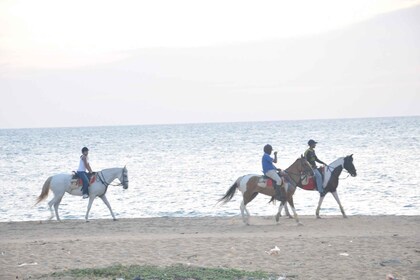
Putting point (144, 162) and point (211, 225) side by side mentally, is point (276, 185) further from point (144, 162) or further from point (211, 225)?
point (144, 162)

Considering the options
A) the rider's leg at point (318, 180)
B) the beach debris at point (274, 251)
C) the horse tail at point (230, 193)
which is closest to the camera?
the beach debris at point (274, 251)

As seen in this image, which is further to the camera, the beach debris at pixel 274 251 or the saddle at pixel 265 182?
the saddle at pixel 265 182

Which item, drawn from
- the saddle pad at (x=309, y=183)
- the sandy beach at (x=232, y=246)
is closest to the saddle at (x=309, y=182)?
the saddle pad at (x=309, y=183)

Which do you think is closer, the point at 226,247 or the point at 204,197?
the point at 226,247

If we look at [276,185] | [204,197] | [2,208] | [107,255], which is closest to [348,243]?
[276,185]

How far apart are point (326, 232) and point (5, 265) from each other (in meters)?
8.05

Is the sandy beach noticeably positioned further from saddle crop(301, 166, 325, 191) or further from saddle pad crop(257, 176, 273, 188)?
saddle pad crop(257, 176, 273, 188)

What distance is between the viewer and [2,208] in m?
26.7

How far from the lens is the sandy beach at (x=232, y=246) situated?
12.4 meters

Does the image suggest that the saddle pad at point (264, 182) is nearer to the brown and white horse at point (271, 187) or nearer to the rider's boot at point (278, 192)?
the brown and white horse at point (271, 187)

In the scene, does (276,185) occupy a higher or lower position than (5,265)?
higher

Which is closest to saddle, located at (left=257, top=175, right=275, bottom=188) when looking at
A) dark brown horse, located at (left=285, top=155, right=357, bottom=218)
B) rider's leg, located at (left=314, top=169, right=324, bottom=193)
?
dark brown horse, located at (left=285, top=155, right=357, bottom=218)

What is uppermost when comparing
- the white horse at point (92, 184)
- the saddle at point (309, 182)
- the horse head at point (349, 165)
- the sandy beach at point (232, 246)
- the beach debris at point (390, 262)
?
the horse head at point (349, 165)

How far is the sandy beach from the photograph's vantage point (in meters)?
12.4
